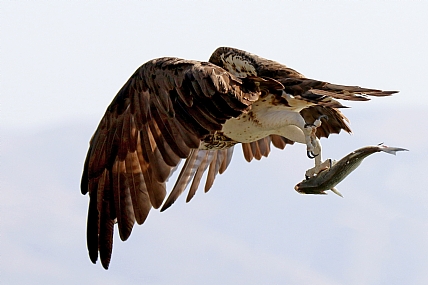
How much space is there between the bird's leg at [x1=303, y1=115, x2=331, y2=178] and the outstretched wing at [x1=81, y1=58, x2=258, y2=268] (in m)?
1.10

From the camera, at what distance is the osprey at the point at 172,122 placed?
1071 cm

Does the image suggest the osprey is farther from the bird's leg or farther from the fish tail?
the fish tail

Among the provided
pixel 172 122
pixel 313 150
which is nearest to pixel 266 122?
pixel 313 150

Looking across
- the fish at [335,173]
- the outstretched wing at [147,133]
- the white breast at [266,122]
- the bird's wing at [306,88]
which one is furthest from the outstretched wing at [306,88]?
the outstretched wing at [147,133]

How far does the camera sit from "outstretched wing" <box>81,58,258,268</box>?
10.7 metres

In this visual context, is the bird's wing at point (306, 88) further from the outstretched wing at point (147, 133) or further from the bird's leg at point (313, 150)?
the outstretched wing at point (147, 133)

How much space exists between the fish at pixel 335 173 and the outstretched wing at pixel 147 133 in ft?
3.71

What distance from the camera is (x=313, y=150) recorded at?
11.6 metres

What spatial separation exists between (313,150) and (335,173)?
0.55 metres

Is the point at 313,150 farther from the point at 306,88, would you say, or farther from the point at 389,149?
the point at 389,149

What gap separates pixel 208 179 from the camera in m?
13.9

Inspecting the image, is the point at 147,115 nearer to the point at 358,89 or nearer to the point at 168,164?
the point at 168,164

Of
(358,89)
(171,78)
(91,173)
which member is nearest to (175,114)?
(171,78)

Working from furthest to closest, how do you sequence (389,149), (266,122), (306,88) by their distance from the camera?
1. (266,122)
2. (306,88)
3. (389,149)
